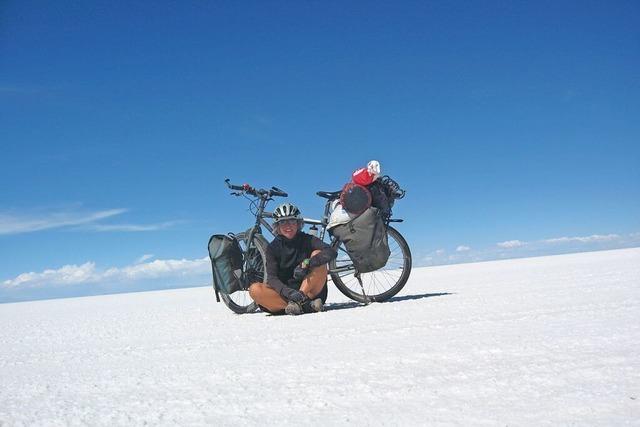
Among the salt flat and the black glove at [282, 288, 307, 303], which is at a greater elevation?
the black glove at [282, 288, 307, 303]

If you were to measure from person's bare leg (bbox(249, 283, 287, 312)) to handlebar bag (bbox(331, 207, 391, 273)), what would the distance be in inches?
43.5

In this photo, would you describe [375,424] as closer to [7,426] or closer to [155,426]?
[155,426]

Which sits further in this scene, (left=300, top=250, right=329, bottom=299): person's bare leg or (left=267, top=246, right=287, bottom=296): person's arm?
(left=300, top=250, right=329, bottom=299): person's bare leg

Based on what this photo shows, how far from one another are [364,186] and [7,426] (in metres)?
4.68

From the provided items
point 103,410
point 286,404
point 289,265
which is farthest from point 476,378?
point 289,265

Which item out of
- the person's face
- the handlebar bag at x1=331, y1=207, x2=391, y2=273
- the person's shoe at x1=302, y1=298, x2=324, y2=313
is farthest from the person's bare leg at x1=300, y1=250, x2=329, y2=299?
the handlebar bag at x1=331, y1=207, x2=391, y2=273

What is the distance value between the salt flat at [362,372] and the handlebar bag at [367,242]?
4.18 feet

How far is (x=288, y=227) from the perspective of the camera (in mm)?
5469

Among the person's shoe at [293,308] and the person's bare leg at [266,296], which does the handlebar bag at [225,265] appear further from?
the person's shoe at [293,308]

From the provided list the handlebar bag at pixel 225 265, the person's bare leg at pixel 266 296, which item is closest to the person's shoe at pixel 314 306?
the person's bare leg at pixel 266 296

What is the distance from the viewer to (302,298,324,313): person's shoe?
5.33 m

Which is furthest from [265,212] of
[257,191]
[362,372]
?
[362,372]

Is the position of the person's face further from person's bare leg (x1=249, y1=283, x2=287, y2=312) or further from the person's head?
person's bare leg (x1=249, y1=283, x2=287, y2=312)

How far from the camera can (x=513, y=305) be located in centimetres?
457
